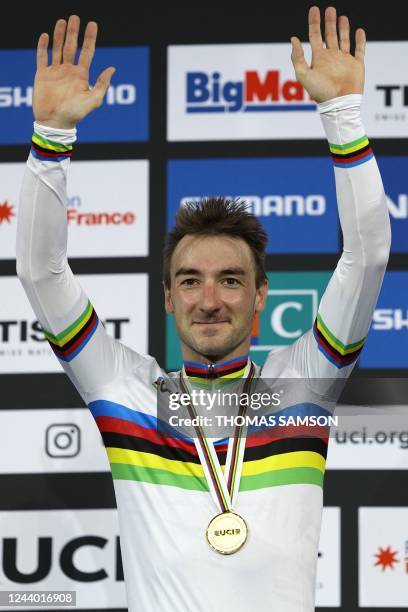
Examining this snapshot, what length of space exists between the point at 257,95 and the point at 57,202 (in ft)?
4.17

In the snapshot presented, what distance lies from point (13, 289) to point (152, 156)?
59 centimetres

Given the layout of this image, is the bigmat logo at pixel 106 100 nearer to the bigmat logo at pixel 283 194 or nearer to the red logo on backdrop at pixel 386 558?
the bigmat logo at pixel 283 194

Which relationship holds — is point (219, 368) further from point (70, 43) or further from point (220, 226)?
point (70, 43)

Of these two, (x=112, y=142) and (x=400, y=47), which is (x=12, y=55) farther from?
(x=400, y=47)

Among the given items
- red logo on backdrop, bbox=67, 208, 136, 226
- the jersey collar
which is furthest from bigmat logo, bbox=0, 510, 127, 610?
the jersey collar

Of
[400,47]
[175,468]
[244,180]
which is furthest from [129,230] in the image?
[175,468]

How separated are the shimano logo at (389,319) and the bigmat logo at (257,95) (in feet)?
1.74

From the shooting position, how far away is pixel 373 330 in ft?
9.39

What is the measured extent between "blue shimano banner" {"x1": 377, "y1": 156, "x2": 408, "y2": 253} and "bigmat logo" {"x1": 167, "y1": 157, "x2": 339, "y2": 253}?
0.16 meters

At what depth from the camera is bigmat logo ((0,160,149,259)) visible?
2.95 m

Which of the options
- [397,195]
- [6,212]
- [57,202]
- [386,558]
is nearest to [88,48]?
[57,202]

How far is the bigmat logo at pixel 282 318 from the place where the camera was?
288 centimetres

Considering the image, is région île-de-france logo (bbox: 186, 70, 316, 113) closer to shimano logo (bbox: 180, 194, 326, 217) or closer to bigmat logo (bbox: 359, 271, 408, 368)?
shimano logo (bbox: 180, 194, 326, 217)

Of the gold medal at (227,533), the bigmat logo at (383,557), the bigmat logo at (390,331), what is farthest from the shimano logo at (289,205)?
the gold medal at (227,533)
